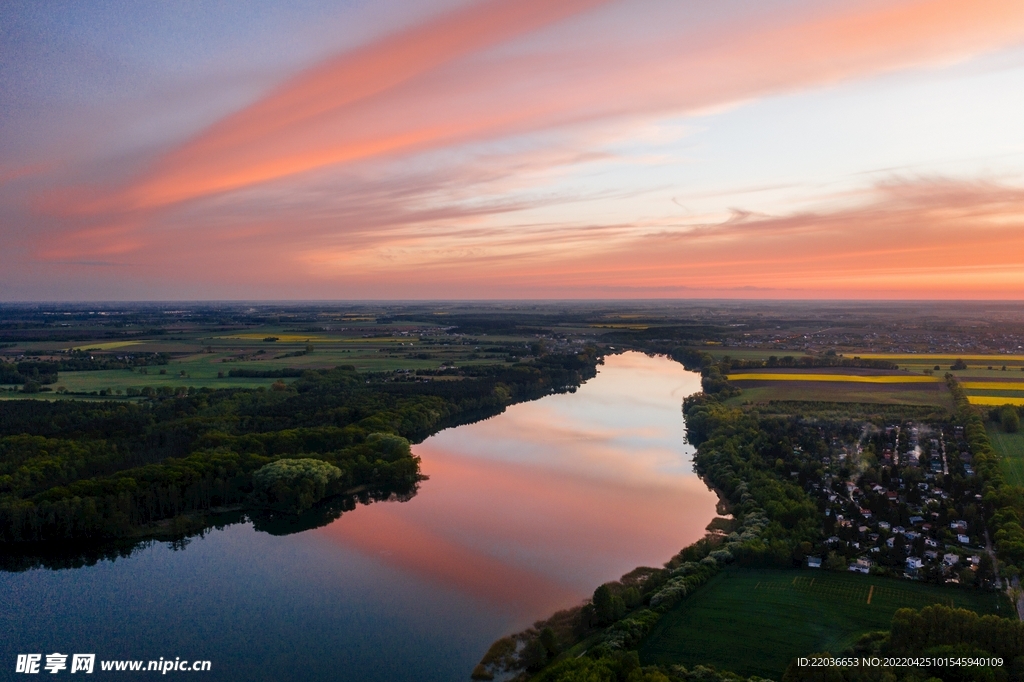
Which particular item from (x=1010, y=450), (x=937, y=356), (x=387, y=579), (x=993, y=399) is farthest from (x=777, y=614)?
(x=937, y=356)

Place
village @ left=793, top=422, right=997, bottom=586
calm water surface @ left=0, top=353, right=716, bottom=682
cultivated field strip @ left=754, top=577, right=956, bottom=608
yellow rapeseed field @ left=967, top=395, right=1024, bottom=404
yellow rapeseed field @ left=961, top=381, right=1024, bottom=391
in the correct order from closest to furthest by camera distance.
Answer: calm water surface @ left=0, top=353, right=716, bottom=682 → cultivated field strip @ left=754, top=577, right=956, bottom=608 → village @ left=793, top=422, right=997, bottom=586 → yellow rapeseed field @ left=967, top=395, right=1024, bottom=404 → yellow rapeseed field @ left=961, top=381, right=1024, bottom=391

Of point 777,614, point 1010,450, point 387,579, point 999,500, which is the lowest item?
point 387,579

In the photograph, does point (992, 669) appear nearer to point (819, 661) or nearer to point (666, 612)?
point (819, 661)

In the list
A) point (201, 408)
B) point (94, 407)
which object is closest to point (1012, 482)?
point (201, 408)

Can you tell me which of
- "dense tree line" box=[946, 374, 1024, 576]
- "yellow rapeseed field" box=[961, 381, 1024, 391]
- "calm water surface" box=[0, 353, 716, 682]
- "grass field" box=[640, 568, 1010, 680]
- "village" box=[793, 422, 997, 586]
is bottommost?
"calm water surface" box=[0, 353, 716, 682]

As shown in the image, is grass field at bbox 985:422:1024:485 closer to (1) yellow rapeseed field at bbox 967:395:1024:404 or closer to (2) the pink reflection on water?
(1) yellow rapeseed field at bbox 967:395:1024:404

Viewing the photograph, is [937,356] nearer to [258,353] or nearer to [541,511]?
[541,511]

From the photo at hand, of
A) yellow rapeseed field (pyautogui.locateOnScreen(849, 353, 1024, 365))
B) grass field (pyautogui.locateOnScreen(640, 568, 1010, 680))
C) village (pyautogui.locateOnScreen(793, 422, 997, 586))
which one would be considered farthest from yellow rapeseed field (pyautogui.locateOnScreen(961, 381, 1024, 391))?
grass field (pyautogui.locateOnScreen(640, 568, 1010, 680))
